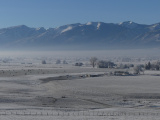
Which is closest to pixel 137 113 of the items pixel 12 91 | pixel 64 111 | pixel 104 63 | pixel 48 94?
pixel 64 111

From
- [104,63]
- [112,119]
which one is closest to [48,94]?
[112,119]

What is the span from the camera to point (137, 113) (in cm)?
3628

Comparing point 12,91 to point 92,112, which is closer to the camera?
point 92,112

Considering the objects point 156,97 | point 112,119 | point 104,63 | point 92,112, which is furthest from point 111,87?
point 104,63

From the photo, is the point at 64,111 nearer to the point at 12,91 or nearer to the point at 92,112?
the point at 92,112

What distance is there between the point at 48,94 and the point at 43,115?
14.6m

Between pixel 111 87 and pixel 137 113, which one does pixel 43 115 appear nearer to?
pixel 137 113

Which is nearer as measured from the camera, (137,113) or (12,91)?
(137,113)

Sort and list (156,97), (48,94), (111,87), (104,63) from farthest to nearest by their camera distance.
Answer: (104,63) < (111,87) < (48,94) < (156,97)

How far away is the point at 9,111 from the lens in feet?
121

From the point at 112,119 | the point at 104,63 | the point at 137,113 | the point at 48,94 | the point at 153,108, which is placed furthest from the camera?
the point at 104,63

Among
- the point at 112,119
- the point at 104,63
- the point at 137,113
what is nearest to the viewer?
the point at 112,119

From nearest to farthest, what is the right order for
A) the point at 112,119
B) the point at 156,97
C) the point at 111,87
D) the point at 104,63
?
the point at 112,119, the point at 156,97, the point at 111,87, the point at 104,63

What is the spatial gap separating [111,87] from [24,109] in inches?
797
